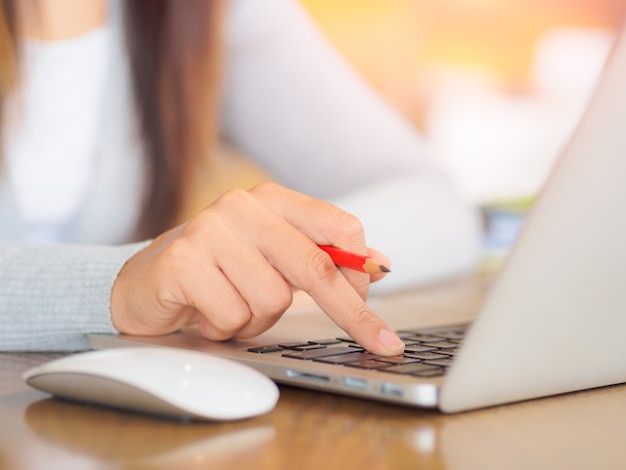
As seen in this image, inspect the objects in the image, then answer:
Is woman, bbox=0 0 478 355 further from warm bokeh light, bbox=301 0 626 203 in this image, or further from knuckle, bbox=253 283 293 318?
warm bokeh light, bbox=301 0 626 203

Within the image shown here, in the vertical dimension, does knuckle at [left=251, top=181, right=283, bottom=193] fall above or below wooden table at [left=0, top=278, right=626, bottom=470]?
above

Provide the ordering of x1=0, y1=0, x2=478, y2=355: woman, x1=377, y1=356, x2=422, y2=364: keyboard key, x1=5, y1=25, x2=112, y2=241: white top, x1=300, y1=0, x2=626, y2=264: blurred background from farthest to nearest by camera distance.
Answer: x1=300, y1=0, x2=626, y2=264: blurred background → x1=5, y1=25, x2=112, y2=241: white top → x1=0, y1=0, x2=478, y2=355: woman → x1=377, y1=356, x2=422, y2=364: keyboard key

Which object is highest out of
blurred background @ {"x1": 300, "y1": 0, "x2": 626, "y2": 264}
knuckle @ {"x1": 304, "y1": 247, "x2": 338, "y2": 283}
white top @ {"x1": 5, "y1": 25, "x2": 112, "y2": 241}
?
blurred background @ {"x1": 300, "y1": 0, "x2": 626, "y2": 264}

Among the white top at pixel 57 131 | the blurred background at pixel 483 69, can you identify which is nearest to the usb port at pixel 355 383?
the white top at pixel 57 131

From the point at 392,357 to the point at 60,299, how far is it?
0.28m

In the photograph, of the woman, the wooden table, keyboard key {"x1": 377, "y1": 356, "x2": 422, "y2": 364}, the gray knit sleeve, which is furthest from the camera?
the woman

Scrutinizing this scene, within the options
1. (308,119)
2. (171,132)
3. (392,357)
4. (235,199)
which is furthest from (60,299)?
(308,119)

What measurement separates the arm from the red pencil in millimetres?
579

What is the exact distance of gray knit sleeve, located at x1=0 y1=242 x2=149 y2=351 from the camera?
2.01ft

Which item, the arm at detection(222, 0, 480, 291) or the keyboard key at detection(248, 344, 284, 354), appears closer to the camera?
the keyboard key at detection(248, 344, 284, 354)

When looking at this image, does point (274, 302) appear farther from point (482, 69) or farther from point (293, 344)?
point (482, 69)

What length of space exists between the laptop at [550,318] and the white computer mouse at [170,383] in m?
0.05

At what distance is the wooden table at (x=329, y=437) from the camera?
1.16 feet

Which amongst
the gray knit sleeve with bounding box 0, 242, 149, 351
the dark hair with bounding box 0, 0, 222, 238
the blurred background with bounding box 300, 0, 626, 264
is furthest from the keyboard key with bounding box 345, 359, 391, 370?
the blurred background with bounding box 300, 0, 626, 264
